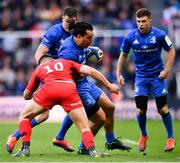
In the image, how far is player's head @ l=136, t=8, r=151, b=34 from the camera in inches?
490

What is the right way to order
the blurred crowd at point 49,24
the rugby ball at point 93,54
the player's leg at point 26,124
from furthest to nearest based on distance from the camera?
1. the blurred crowd at point 49,24
2. the rugby ball at point 93,54
3. the player's leg at point 26,124

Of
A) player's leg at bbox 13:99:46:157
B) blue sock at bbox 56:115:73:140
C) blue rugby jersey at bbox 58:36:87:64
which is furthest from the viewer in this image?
blue sock at bbox 56:115:73:140

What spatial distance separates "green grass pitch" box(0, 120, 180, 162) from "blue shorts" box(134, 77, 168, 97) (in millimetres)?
1010

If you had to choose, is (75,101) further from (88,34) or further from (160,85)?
(160,85)

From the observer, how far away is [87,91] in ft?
37.9

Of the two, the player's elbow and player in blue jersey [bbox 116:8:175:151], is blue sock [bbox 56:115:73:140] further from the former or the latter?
the player's elbow

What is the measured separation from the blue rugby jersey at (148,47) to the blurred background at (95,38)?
9291 millimetres

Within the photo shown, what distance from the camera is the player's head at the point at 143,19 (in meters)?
12.5

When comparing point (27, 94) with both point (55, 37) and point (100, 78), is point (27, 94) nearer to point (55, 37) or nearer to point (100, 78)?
point (100, 78)

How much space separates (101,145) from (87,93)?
259 cm

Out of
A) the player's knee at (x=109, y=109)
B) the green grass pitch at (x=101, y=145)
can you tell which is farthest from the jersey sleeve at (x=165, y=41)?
the green grass pitch at (x=101, y=145)

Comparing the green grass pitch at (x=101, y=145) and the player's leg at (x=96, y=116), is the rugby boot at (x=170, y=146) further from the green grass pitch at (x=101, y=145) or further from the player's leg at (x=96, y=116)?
the player's leg at (x=96, y=116)

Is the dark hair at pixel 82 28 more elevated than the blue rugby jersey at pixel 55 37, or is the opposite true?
the dark hair at pixel 82 28

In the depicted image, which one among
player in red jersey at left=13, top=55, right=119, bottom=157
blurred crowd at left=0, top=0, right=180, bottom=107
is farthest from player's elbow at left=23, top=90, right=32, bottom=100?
blurred crowd at left=0, top=0, right=180, bottom=107
